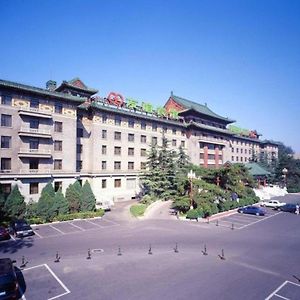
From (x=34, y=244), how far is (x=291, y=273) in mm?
20832

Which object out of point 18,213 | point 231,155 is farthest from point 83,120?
point 231,155

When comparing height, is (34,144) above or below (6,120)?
below

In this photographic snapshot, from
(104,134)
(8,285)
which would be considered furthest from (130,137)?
(8,285)

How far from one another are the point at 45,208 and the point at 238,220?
24.9 metres

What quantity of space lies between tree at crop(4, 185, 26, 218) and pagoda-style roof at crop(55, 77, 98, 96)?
19.9 m

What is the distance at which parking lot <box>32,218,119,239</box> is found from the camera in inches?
1088

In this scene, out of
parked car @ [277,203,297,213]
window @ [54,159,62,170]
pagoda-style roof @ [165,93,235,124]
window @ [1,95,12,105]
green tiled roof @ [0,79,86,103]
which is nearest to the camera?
green tiled roof @ [0,79,86,103]

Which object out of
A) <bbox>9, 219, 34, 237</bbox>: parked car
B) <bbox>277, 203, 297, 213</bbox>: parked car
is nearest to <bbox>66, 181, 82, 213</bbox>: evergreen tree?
<bbox>9, 219, 34, 237</bbox>: parked car

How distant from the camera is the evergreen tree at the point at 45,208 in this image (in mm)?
32344

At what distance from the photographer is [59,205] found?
3394cm

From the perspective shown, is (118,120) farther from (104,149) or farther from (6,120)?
(6,120)

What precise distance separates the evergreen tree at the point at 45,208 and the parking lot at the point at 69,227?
1387 mm

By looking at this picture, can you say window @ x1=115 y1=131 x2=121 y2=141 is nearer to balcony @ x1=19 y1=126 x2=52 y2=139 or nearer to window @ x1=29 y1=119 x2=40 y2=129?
balcony @ x1=19 y1=126 x2=52 y2=139

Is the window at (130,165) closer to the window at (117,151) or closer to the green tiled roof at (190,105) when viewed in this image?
the window at (117,151)
